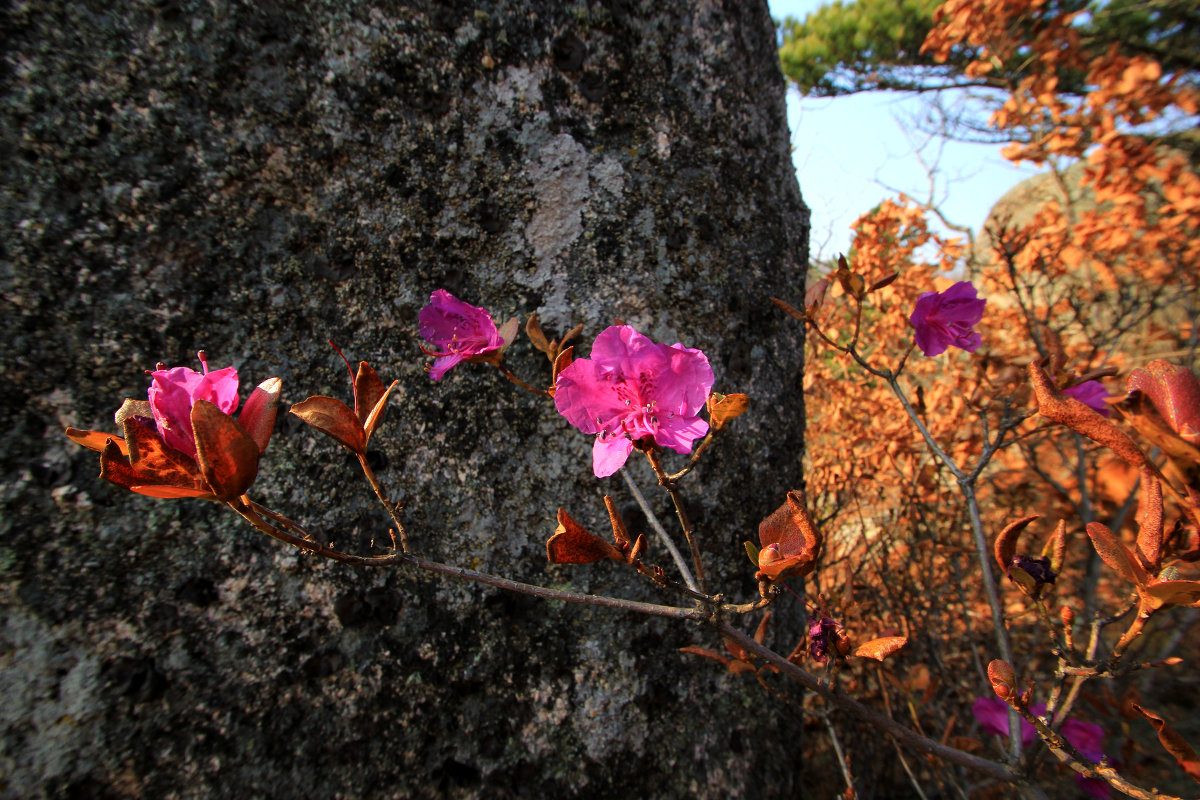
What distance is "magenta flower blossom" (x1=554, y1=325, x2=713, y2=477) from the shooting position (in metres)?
0.55

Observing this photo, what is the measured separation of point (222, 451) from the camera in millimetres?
445

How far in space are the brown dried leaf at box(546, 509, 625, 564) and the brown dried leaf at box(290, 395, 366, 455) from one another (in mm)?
203

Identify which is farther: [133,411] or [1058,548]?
[1058,548]

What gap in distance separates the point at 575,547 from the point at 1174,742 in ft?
2.00

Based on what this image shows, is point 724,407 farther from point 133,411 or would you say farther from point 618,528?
point 133,411

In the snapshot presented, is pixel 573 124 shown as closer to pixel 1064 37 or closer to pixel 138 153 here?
pixel 138 153

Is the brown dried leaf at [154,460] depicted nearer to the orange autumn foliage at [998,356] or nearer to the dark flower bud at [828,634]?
the dark flower bud at [828,634]

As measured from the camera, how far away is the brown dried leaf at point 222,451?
1.43 feet

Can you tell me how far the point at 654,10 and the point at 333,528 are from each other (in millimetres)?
958

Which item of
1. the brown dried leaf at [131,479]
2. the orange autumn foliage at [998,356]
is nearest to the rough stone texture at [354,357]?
the brown dried leaf at [131,479]


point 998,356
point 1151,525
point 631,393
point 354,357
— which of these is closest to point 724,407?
point 631,393

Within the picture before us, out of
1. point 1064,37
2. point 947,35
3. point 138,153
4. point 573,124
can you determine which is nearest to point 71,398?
point 138,153

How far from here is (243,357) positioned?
85 centimetres

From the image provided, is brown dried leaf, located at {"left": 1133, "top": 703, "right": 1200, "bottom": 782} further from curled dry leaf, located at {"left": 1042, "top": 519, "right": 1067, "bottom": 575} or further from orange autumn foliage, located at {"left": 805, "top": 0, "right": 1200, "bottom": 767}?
orange autumn foliage, located at {"left": 805, "top": 0, "right": 1200, "bottom": 767}
